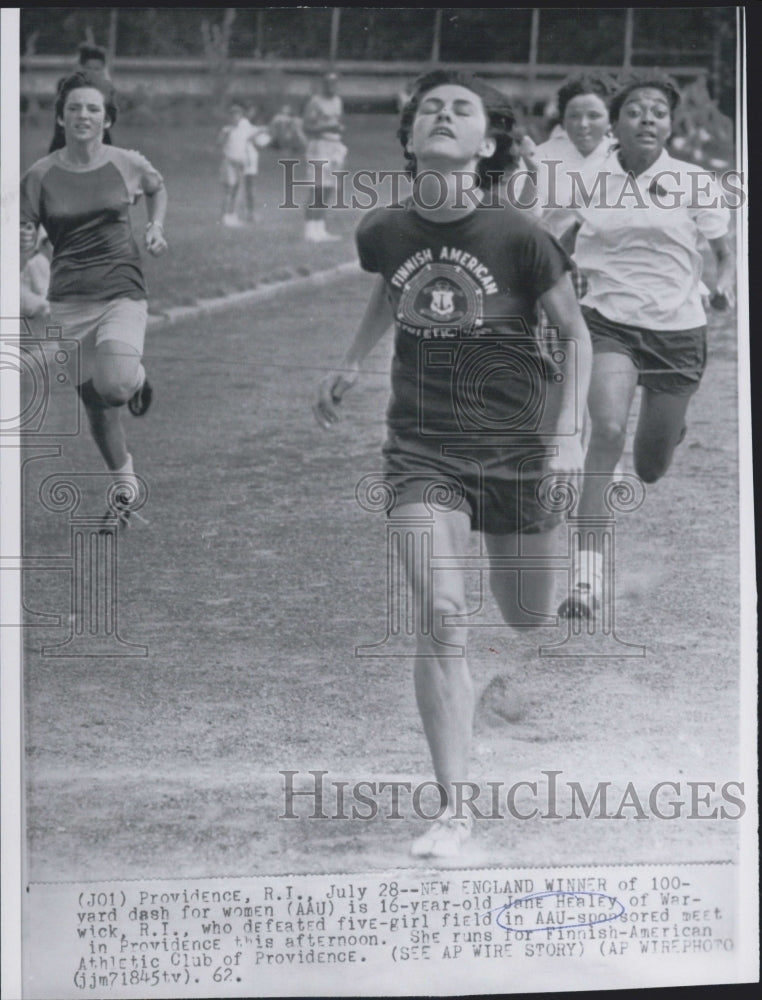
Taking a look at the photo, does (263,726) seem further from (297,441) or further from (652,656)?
(652,656)

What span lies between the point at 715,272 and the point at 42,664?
238 centimetres

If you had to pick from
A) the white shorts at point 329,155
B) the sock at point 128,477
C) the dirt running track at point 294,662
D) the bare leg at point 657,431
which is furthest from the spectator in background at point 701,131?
the sock at point 128,477

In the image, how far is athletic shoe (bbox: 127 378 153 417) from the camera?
205 inches

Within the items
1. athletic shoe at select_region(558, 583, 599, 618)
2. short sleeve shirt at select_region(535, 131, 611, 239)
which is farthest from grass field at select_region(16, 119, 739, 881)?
short sleeve shirt at select_region(535, 131, 611, 239)

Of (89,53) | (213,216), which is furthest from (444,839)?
(89,53)

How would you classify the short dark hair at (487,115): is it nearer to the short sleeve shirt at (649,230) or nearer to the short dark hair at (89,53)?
the short sleeve shirt at (649,230)

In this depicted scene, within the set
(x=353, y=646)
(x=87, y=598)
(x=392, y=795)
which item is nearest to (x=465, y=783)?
(x=392, y=795)

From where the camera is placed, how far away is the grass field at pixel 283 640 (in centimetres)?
509

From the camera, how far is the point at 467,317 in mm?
5004

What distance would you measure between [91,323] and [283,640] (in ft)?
3.72

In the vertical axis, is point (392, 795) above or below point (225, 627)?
below

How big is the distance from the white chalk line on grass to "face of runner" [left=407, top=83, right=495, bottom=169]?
16.8 inches

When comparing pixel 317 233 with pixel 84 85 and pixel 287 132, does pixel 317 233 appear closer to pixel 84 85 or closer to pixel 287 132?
pixel 287 132

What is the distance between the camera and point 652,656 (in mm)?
5180
